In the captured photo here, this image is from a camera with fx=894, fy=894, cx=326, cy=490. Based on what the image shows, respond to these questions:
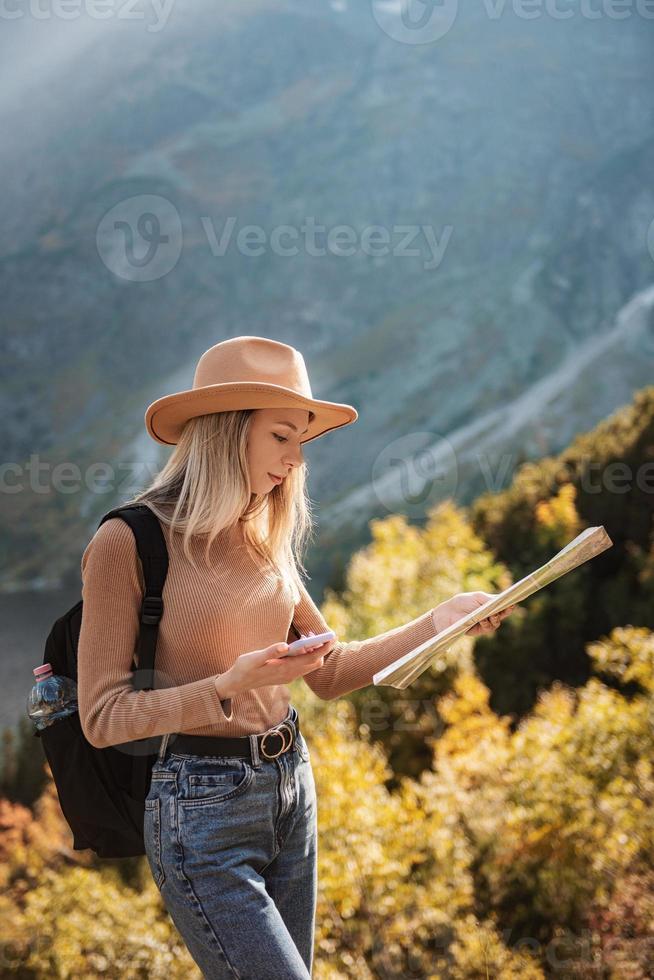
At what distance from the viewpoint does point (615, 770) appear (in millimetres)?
7949

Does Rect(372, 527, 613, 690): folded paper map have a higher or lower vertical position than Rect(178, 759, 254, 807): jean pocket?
higher

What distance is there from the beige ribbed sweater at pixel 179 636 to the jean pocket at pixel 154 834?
6.6 inches

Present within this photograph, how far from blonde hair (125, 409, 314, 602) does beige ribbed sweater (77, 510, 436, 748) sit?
47 mm

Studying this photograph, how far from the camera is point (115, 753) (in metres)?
2.01

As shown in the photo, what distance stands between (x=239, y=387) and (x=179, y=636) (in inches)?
23.2

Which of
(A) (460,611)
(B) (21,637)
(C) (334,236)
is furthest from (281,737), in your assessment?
(C) (334,236)

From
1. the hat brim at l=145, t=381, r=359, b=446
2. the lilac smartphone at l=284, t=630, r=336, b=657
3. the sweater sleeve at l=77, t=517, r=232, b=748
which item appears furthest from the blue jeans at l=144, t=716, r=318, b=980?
the hat brim at l=145, t=381, r=359, b=446

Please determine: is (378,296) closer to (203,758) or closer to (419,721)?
(419,721)

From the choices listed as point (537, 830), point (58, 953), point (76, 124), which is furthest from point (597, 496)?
point (76, 124)

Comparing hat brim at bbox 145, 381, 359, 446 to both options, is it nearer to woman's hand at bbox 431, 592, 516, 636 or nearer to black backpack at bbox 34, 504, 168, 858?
black backpack at bbox 34, 504, 168, 858

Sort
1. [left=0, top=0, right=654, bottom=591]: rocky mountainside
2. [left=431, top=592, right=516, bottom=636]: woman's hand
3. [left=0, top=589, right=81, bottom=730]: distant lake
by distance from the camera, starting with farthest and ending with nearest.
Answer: [left=0, top=0, right=654, bottom=591]: rocky mountainside
[left=0, top=589, right=81, bottom=730]: distant lake
[left=431, top=592, right=516, bottom=636]: woman's hand

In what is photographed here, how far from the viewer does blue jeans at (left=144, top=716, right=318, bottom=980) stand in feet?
5.94

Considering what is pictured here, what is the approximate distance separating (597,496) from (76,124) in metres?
102

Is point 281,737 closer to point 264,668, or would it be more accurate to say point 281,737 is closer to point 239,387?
point 264,668
